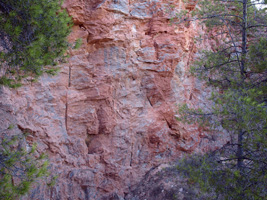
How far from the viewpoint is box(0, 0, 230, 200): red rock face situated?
269 inches

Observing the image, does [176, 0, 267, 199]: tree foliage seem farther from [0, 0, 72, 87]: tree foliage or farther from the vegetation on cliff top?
[0, 0, 72, 87]: tree foliage

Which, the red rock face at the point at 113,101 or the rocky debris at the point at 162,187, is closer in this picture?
the red rock face at the point at 113,101

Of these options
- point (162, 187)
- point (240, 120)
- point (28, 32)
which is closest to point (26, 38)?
point (28, 32)

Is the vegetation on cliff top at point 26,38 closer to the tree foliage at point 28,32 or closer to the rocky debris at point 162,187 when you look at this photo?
the tree foliage at point 28,32

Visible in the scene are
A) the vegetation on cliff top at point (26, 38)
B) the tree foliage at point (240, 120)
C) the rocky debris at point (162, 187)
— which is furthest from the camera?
the rocky debris at point (162, 187)

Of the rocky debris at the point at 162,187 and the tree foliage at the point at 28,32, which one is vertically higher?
the tree foliage at the point at 28,32

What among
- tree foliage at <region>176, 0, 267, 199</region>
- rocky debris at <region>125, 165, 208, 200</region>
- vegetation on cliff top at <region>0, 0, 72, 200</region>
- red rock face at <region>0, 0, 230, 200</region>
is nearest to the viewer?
vegetation on cliff top at <region>0, 0, 72, 200</region>

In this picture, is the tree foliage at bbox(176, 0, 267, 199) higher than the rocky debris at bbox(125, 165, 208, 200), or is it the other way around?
the tree foliage at bbox(176, 0, 267, 199)

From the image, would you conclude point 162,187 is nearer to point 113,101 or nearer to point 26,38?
point 113,101

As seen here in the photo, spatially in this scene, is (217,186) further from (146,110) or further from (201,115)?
(146,110)

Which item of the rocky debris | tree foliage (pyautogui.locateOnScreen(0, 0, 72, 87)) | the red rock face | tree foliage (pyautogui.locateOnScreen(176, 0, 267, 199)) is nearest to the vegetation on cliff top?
tree foliage (pyautogui.locateOnScreen(0, 0, 72, 87))

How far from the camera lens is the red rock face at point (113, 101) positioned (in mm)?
6844

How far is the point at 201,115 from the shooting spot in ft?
18.2

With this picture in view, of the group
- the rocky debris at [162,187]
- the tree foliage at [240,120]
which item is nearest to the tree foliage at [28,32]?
the tree foliage at [240,120]
